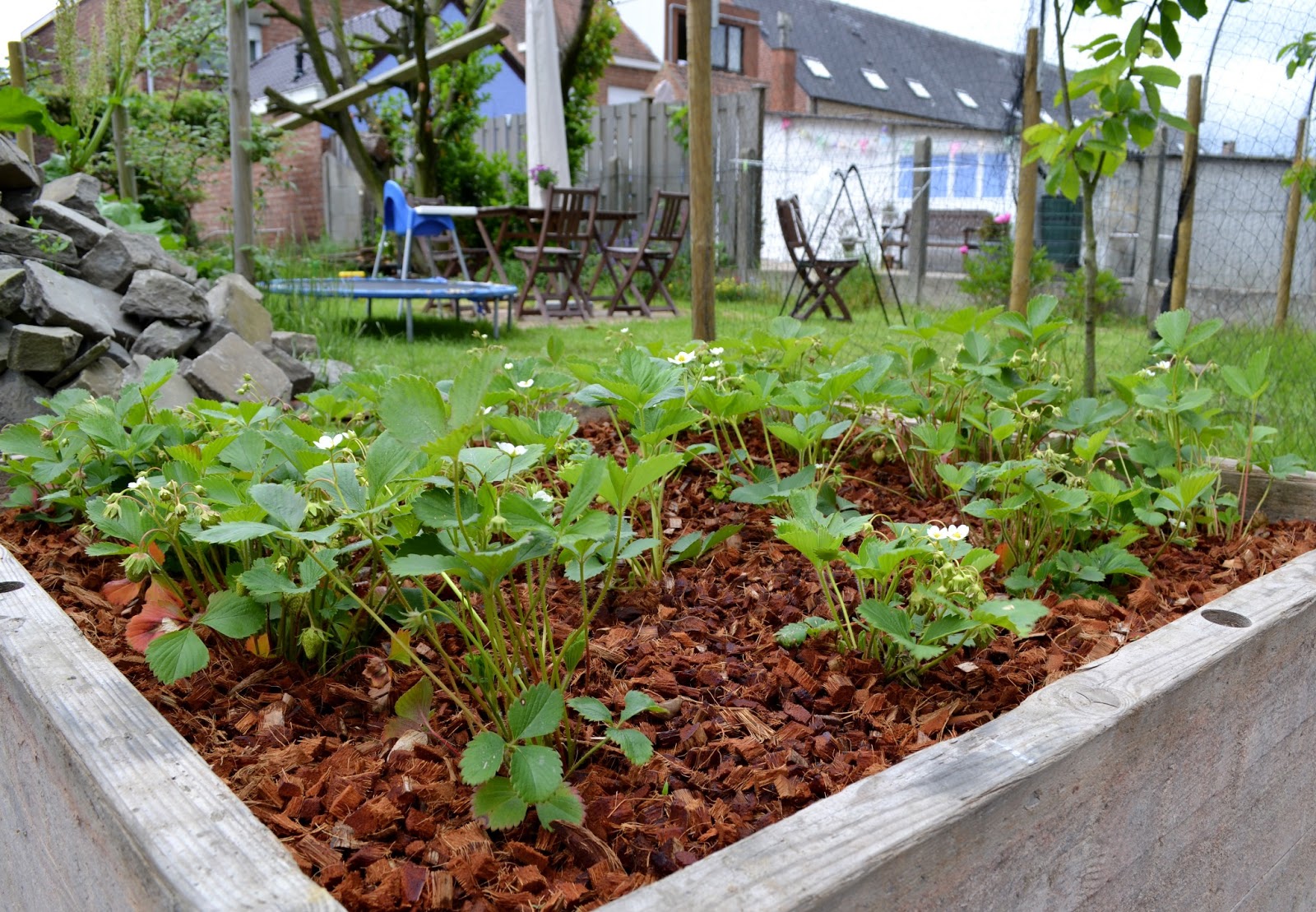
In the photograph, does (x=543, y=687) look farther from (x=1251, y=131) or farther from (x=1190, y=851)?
(x=1251, y=131)

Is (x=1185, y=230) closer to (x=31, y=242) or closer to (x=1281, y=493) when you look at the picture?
(x=1281, y=493)

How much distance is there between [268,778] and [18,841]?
1.42 feet

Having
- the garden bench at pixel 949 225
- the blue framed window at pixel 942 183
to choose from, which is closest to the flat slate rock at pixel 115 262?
the garden bench at pixel 949 225

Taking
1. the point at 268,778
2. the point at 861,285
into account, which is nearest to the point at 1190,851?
the point at 268,778

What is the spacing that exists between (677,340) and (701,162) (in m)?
3.04

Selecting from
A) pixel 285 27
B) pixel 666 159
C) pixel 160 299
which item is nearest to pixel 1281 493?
pixel 160 299

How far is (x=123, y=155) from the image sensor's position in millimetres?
6078

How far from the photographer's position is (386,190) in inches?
347

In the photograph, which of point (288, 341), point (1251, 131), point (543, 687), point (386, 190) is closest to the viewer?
point (543, 687)

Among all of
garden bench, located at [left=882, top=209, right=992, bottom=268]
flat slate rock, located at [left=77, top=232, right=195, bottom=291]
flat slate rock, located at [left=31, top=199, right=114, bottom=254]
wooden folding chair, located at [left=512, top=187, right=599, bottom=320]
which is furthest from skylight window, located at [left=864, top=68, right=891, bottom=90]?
flat slate rock, located at [left=31, top=199, right=114, bottom=254]

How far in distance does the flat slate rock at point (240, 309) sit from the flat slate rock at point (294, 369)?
0.16 m

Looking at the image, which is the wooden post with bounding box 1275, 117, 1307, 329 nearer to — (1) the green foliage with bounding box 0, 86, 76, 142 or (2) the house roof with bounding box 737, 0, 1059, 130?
(1) the green foliage with bounding box 0, 86, 76, 142

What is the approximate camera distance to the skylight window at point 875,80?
31.1 metres

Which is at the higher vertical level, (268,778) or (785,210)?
(785,210)
